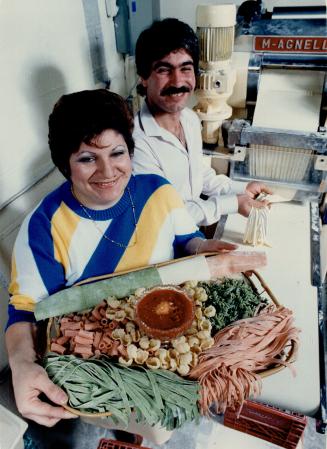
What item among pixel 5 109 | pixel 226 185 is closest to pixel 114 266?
pixel 5 109

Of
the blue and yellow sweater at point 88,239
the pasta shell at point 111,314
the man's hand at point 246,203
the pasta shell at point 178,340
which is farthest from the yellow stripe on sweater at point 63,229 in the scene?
the man's hand at point 246,203

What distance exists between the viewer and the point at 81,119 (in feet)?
3.23

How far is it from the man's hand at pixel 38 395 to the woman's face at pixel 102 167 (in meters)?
0.56

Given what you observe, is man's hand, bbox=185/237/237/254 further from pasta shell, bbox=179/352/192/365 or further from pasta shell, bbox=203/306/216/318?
pasta shell, bbox=179/352/192/365

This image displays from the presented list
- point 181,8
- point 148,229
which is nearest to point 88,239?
point 148,229

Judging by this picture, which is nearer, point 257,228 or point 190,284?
point 190,284

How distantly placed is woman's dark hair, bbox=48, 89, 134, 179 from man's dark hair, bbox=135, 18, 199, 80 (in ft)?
1.63

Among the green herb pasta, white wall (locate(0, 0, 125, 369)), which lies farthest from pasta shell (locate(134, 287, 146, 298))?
white wall (locate(0, 0, 125, 369))

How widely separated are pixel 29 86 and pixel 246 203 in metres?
1.18

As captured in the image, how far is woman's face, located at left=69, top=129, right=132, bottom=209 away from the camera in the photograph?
3.33 feet

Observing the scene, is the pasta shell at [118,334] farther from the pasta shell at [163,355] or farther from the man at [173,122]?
the man at [173,122]

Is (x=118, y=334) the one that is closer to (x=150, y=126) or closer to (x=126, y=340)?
(x=126, y=340)

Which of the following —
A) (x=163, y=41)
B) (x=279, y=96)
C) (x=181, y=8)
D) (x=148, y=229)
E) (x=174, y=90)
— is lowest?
(x=148, y=229)

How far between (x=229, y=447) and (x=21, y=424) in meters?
0.98
